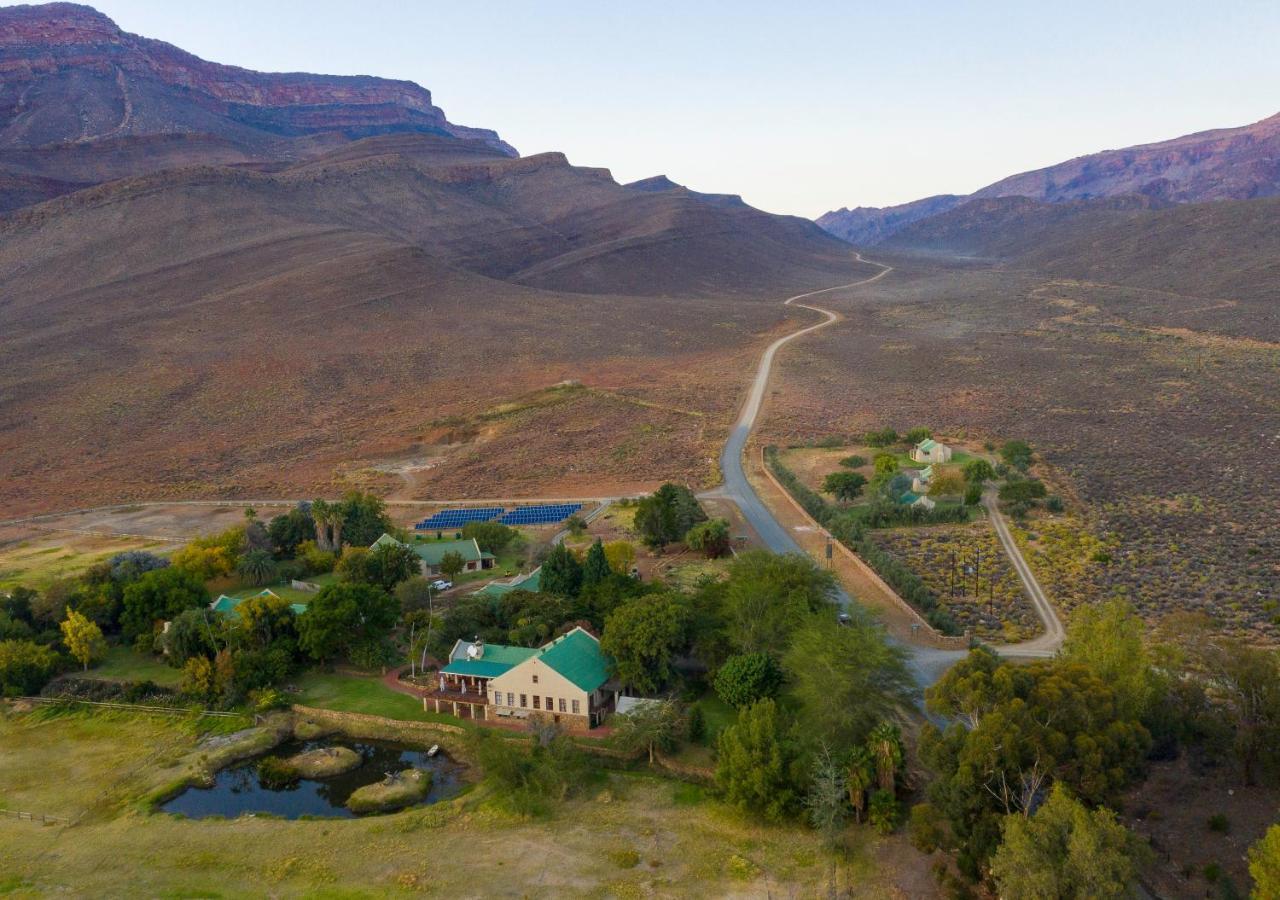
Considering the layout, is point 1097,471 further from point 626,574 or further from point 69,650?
point 69,650

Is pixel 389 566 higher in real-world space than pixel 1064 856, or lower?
higher

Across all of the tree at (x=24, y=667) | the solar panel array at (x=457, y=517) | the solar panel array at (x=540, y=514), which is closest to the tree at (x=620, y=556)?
the solar panel array at (x=540, y=514)

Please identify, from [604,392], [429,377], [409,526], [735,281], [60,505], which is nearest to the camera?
[409,526]

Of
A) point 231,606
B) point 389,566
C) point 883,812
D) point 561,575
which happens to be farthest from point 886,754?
point 231,606

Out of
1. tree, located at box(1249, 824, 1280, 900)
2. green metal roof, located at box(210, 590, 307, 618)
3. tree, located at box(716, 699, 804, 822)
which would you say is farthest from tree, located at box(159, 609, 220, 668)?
tree, located at box(1249, 824, 1280, 900)

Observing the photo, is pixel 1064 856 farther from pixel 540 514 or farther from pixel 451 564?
pixel 540 514

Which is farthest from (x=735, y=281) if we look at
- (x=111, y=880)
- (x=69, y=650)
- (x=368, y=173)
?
(x=111, y=880)
